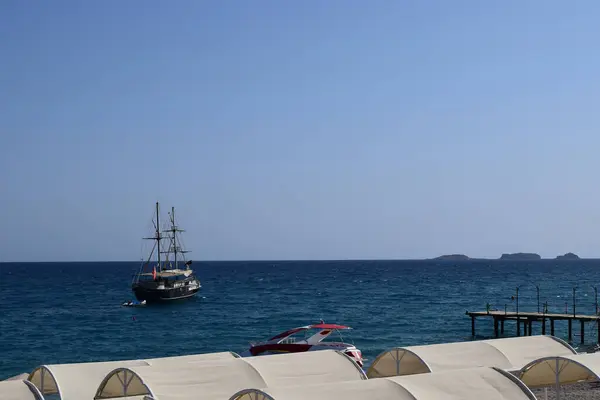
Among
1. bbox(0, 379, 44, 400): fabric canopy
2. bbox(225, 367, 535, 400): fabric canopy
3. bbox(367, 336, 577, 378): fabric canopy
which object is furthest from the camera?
bbox(367, 336, 577, 378): fabric canopy

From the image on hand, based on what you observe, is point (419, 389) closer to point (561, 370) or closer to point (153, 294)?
point (561, 370)

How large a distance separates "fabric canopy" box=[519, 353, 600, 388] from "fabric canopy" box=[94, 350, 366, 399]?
16.8ft

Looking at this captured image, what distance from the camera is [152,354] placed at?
5500cm

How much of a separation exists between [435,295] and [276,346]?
227 feet

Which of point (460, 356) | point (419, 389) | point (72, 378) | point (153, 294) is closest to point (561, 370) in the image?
point (460, 356)

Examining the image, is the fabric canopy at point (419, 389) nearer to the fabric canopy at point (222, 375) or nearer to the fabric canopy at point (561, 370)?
the fabric canopy at point (222, 375)

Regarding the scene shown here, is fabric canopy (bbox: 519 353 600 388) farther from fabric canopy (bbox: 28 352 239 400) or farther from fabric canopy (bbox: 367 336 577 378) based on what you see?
fabric canopy (bbox: 28 352 239 400)

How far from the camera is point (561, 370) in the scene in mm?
21938

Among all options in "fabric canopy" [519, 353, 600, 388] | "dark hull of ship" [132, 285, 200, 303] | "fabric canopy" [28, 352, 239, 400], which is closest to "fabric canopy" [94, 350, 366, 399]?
"fabric canopy" [28, 352, 239, 400]

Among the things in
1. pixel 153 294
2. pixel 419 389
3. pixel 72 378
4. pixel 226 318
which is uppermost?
pixel 419 389

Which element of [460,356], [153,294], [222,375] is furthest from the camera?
[153,294]

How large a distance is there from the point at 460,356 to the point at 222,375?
7934 mm

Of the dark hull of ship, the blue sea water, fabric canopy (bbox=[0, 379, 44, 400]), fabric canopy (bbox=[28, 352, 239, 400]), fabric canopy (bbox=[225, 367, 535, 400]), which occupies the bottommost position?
the blue sea water

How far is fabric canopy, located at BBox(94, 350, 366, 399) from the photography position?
63.8ft
